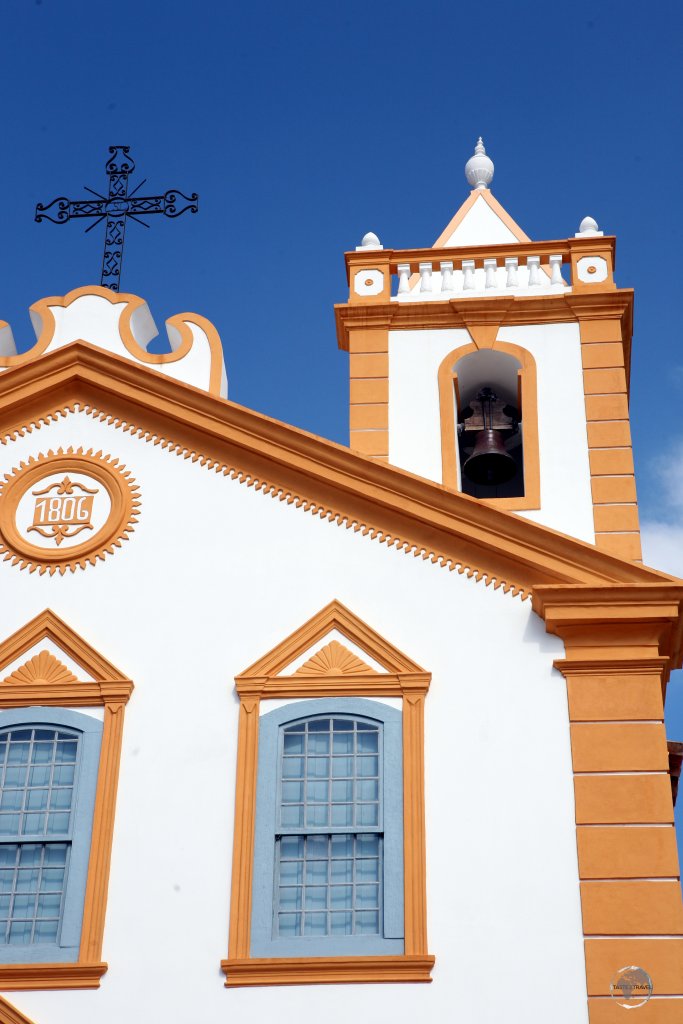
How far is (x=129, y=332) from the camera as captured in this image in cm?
1549

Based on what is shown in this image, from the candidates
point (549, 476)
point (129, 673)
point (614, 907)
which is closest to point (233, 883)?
point (129, 673)

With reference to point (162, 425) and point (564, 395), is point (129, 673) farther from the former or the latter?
point (564, 395)

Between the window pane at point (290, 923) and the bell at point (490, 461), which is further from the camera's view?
the bell at point (490, 461)

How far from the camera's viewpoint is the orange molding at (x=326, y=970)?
11.5m

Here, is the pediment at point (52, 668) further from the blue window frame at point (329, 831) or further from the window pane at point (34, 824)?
the blue window frame at point (329, 831)

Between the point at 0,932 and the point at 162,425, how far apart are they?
15.6 ft

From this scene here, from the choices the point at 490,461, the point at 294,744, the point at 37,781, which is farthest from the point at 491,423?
the point at 37,781

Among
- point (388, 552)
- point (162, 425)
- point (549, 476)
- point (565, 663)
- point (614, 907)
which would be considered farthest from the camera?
point (549, 476)

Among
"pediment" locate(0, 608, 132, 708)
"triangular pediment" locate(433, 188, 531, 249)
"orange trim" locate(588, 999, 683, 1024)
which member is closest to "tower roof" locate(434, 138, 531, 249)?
"triangular pediment" locate(433, 188, 531, 249)

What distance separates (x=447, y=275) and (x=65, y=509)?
18.1ft

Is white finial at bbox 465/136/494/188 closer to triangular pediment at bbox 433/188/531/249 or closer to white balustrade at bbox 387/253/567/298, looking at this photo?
triangular pediment at bbox 433/188/531/249

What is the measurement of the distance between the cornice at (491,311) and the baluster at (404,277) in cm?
35

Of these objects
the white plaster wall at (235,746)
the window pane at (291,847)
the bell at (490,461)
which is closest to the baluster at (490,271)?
the bell at (490,461)

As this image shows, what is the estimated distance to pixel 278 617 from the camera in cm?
1327
